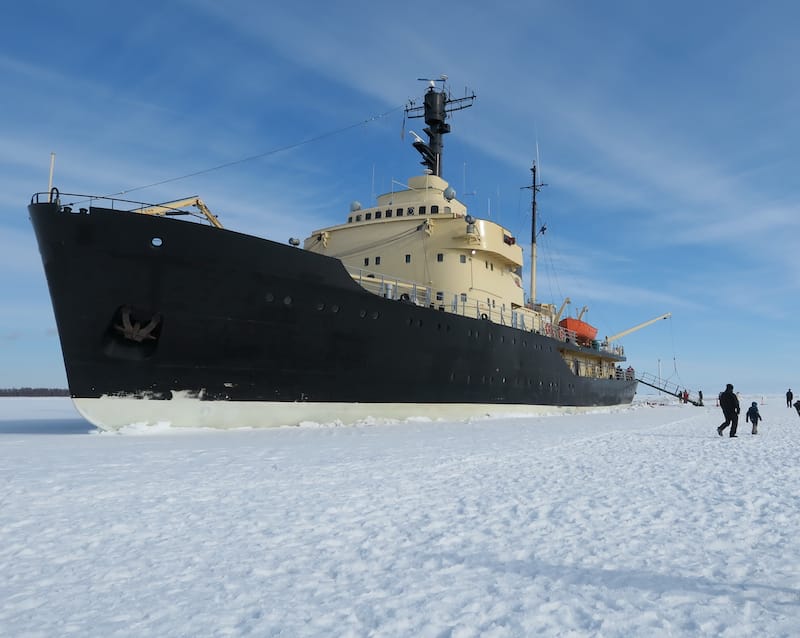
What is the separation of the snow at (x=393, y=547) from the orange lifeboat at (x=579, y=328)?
2200cm

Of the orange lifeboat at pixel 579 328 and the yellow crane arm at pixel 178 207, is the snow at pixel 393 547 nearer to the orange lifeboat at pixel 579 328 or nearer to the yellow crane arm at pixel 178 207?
the yellow crane arm at pixel 178 207

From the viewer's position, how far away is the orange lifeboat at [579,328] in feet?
97.5

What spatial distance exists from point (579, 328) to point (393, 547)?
2772cm

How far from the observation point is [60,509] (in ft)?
16.9

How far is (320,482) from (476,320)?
11.6 meters

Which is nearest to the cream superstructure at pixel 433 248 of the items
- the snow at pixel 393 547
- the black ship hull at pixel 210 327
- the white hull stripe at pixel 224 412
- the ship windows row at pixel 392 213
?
the ship windows row at pixel 392 213

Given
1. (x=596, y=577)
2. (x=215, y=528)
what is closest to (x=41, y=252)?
(x=215, y=528)

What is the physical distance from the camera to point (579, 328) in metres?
30.0

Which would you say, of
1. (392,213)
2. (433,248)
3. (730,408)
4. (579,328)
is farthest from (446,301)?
(579,328)

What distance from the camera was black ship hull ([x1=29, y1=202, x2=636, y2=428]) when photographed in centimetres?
1129

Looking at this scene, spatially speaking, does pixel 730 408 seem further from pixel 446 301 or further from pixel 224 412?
pixel 224 412

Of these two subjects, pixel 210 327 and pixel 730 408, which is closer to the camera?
pixel 210 327

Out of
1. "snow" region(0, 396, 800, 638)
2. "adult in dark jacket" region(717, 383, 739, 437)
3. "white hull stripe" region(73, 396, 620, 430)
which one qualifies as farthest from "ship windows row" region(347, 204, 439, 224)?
"snow" region(0, 396, 800, 638)

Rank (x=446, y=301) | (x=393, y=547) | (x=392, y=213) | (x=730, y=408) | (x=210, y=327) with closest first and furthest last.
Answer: (x=393, y=547), (x=210, y=327), (x=730, y=408), (x=446, y=301), (x=392, y=213)
